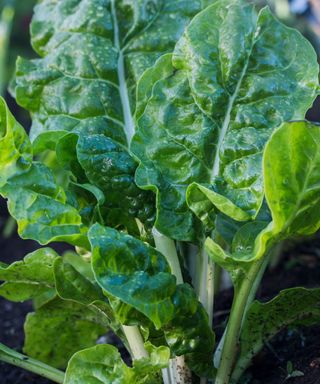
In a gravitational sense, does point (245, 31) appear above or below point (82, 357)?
above

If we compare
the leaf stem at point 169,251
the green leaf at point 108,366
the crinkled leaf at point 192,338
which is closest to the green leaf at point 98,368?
the green leaf at point 108,366

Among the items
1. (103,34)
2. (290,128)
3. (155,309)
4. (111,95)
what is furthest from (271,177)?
(103,34)

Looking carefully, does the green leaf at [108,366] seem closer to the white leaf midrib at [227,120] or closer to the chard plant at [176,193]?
the chard plant at [176,193]

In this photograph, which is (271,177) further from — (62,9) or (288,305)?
(62,9)

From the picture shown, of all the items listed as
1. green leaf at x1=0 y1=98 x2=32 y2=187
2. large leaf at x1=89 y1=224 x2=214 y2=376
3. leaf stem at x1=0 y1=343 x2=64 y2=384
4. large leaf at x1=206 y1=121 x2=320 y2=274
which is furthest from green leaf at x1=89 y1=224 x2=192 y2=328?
leaf stem at x1=0 y1=343 x2=64 y2=384

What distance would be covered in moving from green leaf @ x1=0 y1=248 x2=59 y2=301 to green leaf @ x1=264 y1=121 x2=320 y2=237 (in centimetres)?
45

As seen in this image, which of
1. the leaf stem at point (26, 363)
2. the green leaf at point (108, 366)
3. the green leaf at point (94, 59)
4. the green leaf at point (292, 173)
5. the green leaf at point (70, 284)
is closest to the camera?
the green leaf at point (292, 173)

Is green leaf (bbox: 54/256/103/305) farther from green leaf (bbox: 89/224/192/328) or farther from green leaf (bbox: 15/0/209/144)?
green leaf (bbox: 15/0/209/144)

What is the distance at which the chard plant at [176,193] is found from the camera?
1.15 m

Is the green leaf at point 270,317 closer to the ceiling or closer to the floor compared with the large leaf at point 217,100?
closer to the floor

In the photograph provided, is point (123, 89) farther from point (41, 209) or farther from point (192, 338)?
point (192, 338)

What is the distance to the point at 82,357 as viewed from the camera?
121 cm

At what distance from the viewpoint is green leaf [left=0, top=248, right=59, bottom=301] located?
4.37 ft

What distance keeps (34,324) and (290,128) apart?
0.85 m
